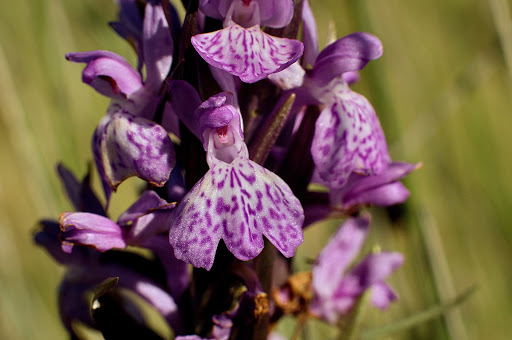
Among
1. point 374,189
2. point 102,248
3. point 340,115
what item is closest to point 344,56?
point 340,115

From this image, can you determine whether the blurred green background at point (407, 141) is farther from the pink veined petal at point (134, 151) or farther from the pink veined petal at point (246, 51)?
the pink veined petal at point (134, 151)

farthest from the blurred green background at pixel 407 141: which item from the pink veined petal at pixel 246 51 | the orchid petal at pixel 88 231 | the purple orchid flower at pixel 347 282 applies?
the orchid petal at pixel 88 231

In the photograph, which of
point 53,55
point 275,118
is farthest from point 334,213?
point 53,55

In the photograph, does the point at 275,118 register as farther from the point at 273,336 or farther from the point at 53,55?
the point at 53,55

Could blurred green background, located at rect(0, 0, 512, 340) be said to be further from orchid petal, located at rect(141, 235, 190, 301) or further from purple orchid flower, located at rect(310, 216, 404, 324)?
orchid petal, located at rect(141, 235, 190, 301)

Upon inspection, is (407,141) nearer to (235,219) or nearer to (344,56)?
(344,56)

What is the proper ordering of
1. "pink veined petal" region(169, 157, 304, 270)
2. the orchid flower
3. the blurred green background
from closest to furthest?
1. "pink veined petal" region(169, 157, 304, 270)
2. the orchid flower
3. the blurred green background

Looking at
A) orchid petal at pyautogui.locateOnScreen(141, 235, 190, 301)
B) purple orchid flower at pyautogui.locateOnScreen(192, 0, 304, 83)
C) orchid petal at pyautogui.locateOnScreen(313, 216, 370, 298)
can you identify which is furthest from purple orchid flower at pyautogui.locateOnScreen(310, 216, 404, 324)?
purple orchid flower at pyautogui.locateOnScreen(192, 0, 304, 83)

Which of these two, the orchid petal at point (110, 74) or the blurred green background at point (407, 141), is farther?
the blurred green background at point (407, 141)
